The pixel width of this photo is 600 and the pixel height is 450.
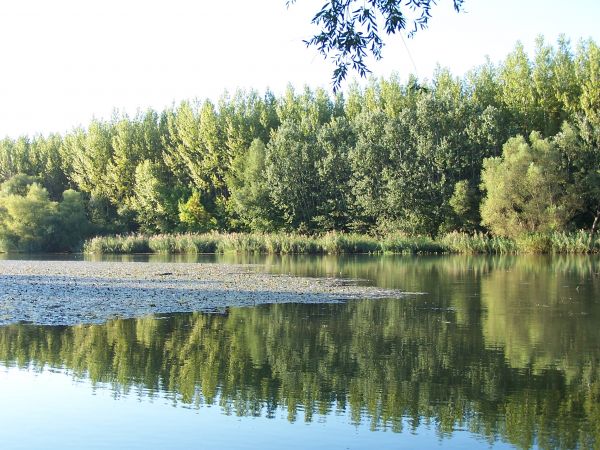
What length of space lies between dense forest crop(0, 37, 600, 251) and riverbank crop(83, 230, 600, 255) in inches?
63.1

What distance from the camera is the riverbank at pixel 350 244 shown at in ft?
170

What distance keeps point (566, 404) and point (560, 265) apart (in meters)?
29.6

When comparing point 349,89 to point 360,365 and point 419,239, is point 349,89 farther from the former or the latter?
point 360,365

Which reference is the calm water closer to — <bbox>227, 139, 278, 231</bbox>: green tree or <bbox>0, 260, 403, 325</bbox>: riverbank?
<bbox>0, 260, 403, 325</bbox>: riverbank

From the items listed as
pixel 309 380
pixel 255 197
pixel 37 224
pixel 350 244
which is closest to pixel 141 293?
pixel 309 380

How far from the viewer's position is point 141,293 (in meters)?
22.5

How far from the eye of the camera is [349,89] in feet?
255

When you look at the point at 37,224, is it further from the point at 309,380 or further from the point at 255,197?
the point at 309,380

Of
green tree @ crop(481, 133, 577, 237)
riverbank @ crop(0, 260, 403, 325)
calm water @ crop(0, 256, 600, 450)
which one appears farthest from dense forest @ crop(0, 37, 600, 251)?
calm water @ crop(0, 256, 600, 450)

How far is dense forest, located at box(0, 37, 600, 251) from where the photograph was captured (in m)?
55.7

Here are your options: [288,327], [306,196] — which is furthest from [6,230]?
[288,327]

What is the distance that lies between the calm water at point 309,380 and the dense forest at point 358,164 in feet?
129

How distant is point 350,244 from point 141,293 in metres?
36.6

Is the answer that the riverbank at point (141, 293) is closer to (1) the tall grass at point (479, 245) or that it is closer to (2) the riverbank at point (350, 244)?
(2) the riverbank at point (350, 244)
